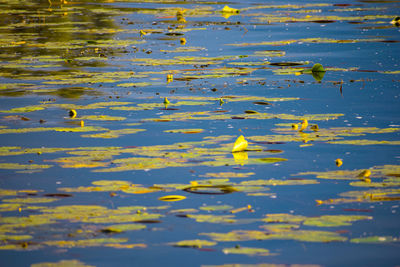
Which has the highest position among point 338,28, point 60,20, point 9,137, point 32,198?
point 60,20

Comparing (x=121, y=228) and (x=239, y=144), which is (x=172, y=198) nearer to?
(x=121, y=228)

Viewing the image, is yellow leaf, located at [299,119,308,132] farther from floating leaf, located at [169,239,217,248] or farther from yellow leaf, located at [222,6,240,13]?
yellow leaf, located at [222,6,240,13]

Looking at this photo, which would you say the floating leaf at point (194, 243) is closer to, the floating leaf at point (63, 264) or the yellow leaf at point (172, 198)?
the floating leaf at point (63, 264)

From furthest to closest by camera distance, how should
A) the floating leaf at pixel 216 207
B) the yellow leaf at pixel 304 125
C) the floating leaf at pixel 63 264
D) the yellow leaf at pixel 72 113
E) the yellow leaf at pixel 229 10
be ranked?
the yellow leaf at pixel 229 10 → the yellow leaf at pixel 72 113 → the yellow leaf at pixel 304 125 → the floating leaf at pixel 216 207 → the floating leaf at pixel 63 264

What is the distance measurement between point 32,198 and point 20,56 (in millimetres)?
5368

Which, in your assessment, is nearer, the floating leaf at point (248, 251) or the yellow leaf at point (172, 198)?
the floating leaf at point (248, 251)

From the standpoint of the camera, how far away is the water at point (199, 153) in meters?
3.28

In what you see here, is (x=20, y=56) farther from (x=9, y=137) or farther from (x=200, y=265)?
(x=200, y=265)

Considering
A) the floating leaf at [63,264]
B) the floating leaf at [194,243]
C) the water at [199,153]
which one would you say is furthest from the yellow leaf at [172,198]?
the floating leaf at [63,264]

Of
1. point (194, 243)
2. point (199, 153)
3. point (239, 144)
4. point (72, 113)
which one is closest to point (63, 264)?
point (194, 243)

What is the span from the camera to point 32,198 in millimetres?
3883

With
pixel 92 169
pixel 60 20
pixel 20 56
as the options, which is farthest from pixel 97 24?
pixel 92 169

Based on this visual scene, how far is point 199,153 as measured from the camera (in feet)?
15.3

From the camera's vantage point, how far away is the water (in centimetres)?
328
